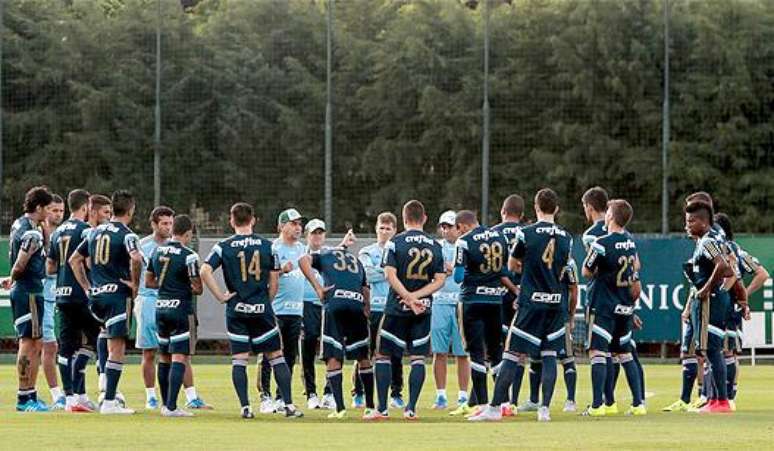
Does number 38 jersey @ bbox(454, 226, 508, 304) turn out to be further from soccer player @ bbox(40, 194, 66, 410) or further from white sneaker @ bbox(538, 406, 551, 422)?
soccer player @ bbox(40, 194, 66, 410)

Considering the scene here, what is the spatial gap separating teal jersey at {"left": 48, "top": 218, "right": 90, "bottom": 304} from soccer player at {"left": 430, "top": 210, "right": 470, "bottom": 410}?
3.88 m

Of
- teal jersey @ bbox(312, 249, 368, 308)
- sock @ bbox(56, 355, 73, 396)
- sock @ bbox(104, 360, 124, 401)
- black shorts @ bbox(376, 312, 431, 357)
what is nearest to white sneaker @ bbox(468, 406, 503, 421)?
black shorts @ bbox(376, 312, 431, 357)

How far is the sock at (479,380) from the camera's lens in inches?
711

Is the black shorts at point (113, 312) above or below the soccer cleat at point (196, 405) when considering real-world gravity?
above

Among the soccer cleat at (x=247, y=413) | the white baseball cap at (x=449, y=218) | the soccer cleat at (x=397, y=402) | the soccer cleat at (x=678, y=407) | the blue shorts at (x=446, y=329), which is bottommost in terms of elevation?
the soccer cleat at (x=397, y=402)

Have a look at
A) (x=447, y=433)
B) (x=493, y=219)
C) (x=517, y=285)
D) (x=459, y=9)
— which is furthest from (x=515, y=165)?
(x=447, y=433)

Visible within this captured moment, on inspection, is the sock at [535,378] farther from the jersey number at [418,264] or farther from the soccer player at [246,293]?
the soccer player at [246,293]

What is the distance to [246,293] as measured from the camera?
58.4ft

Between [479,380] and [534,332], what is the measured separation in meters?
0.98

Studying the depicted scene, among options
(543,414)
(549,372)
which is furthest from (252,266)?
(543,414)

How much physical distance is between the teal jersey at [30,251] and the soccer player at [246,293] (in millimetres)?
2356

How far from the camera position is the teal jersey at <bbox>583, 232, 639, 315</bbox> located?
18250 mm

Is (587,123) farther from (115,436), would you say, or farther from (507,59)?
(115,436)

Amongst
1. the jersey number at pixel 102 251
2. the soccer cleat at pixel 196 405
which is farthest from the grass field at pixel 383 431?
the jersey number at pixel 102 251
